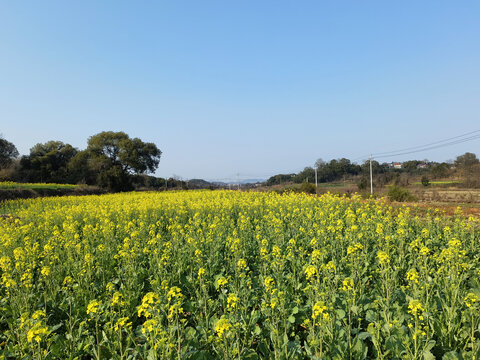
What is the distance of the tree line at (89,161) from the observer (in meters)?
35.3

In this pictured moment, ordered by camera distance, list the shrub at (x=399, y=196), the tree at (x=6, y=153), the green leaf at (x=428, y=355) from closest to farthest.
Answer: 1. the green leaf at (x=428, y=355)
2. the shrub at (x=399, y=196)
3. the tree at (x=6, y=153)

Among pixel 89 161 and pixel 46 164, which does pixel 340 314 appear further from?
pixel 46 164

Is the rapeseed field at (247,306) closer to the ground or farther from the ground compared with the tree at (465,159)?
closer to the ground

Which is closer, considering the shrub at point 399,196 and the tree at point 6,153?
the shrub at point 399,196

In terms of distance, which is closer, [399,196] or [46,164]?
[399,196]

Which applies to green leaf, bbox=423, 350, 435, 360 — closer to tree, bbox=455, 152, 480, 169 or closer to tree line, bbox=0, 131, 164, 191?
tree line, bbox=0, 131, 164, 191

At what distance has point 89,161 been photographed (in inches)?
1421

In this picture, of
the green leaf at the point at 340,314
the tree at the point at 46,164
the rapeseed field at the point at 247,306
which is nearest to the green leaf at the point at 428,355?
the rapeseed field at the point at 247,306

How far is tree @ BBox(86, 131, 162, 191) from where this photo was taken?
3542 cm

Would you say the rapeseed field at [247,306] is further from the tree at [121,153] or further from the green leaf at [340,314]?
the tree at [121,153]

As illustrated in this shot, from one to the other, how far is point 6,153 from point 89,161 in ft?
42.8

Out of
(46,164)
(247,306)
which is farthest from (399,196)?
(46,164)

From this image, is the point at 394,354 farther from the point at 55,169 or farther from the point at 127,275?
the point at 55,169

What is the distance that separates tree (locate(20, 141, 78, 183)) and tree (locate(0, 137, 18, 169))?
1.61m
